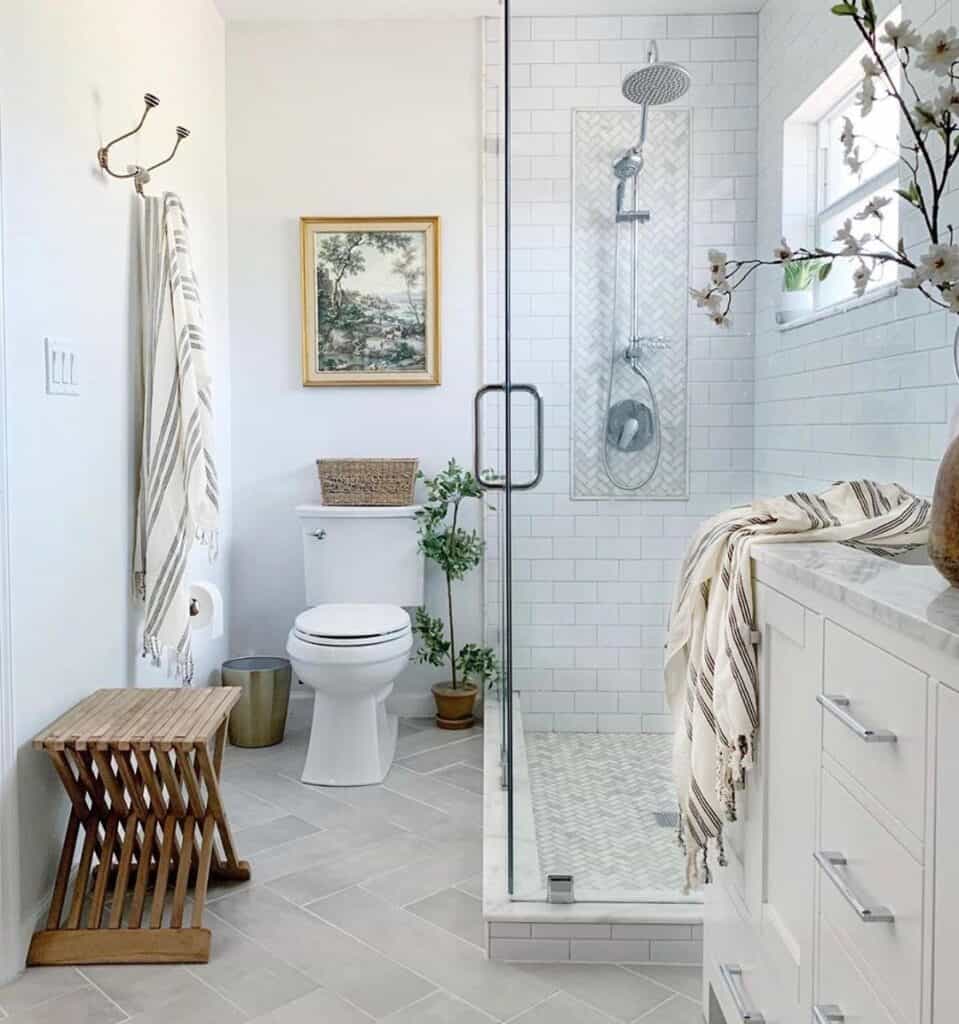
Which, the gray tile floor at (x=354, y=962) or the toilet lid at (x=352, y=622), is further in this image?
the toilet lid at (x=352, y=622)

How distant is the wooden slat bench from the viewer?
2.02m

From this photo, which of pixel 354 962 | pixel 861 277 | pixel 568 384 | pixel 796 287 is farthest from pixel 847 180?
pixel 354 962

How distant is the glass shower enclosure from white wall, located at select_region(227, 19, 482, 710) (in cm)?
127

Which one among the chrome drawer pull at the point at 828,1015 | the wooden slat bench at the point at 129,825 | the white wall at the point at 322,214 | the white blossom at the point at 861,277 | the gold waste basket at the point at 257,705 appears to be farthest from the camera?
the white wall at the point at 322,214

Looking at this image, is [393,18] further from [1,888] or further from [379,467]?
[1,888]

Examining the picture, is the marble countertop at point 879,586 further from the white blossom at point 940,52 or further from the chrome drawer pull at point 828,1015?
the white blossom at point 940,52

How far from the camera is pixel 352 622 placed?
10.1 ft

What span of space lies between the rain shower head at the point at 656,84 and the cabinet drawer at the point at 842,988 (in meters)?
1.82

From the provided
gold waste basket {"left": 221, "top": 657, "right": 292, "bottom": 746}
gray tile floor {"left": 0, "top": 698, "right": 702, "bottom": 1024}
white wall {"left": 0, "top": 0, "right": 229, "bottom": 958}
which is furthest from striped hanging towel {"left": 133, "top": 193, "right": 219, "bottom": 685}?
gold waste basket {"left": 221, "top": 657, "right": 292, "bottom": 746}

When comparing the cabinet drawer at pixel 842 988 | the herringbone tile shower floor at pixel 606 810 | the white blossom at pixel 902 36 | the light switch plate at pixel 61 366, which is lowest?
the herringbone tile shower floor at pixel 606 810

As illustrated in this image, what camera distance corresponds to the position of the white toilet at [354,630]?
9.80 feet

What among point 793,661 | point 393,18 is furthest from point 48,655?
point 393,18

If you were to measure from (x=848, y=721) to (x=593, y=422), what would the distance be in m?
1.44

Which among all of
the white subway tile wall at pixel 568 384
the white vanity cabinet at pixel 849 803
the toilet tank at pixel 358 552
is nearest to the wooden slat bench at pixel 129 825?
the white subway tile wall at pixel 568 384
